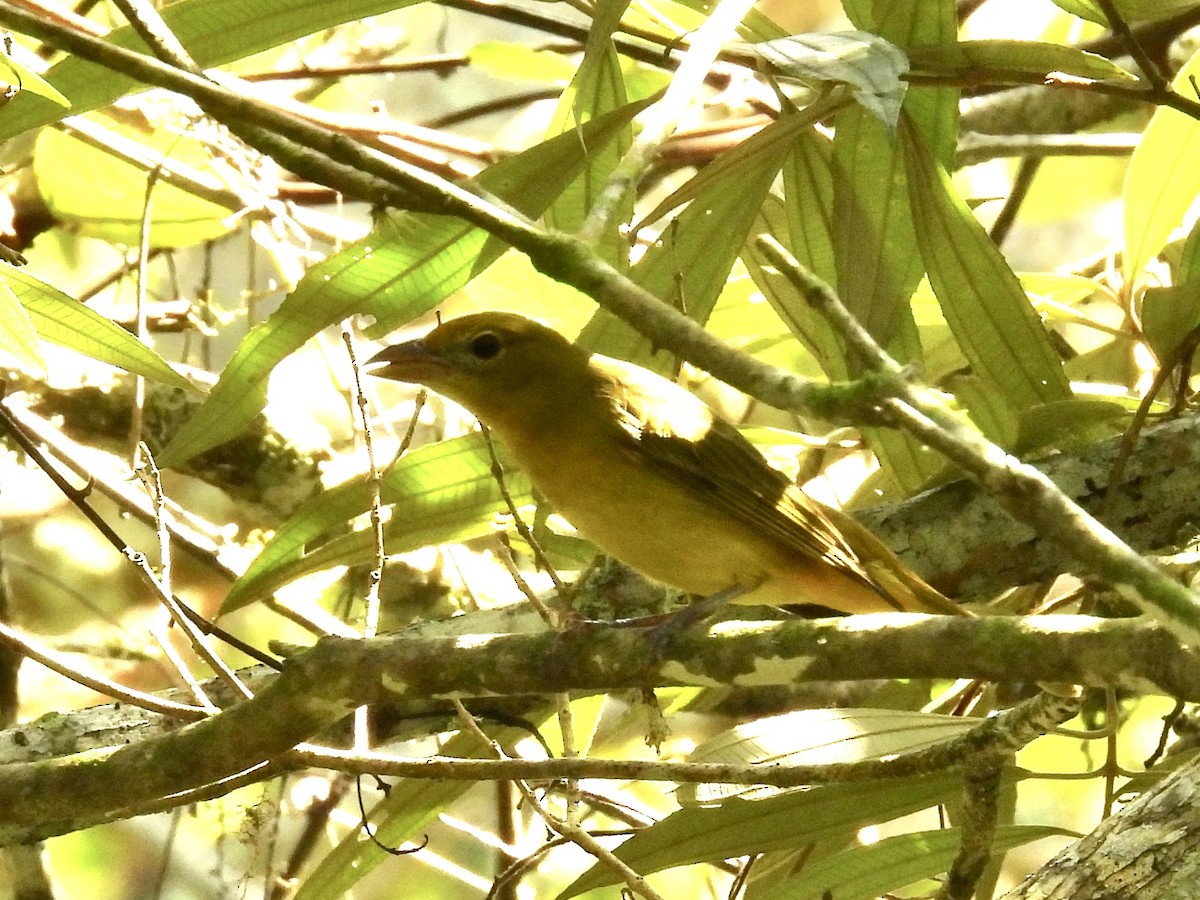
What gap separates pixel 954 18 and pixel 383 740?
5.55 feet

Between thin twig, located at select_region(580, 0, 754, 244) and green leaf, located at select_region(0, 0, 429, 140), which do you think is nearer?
thin twig, located at select_region(580, 0, 754, 244)

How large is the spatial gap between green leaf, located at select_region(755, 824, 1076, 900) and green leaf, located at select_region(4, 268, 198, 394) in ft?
4.44

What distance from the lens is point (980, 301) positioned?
2.49m

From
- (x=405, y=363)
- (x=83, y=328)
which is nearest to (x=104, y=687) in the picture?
(x=83, y=328)

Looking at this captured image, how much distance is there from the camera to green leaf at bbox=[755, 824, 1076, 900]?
2346mm

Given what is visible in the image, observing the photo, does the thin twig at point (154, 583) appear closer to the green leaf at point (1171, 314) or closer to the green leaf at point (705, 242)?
the green leaf at point (705, 242)

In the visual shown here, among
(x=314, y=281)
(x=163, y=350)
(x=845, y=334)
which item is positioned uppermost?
(x=163, y=350)

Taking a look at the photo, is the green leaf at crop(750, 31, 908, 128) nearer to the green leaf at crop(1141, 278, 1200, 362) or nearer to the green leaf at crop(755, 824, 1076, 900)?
the green leaf at crop(1141, 278, 1200, 362)

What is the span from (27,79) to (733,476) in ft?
4.53

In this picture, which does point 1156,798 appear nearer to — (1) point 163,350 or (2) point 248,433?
(2) point 248,433

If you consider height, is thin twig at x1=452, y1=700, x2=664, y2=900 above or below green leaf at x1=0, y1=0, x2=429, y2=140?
below

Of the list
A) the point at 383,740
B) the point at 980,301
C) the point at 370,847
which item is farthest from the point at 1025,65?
the point at 370,847

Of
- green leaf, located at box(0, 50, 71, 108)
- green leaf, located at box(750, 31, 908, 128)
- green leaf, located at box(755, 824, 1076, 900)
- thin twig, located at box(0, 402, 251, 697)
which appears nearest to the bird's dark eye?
→ thin twig, located at box(0, 402, 251, 697)

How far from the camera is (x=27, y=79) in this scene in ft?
6.63
